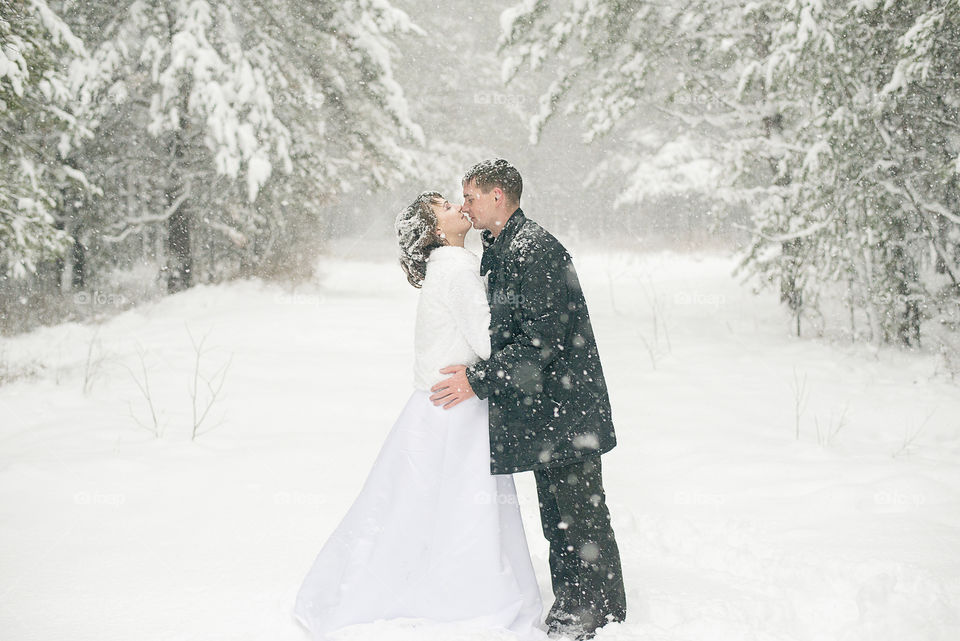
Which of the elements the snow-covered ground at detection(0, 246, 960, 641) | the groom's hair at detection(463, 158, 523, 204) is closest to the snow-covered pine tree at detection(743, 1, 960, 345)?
the snow-covered ground at detection(0, 246, 960, 641)

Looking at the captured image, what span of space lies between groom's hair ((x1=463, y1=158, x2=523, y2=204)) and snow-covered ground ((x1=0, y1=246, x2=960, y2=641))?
185 centimetres

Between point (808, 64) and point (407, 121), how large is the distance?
8.09 metres

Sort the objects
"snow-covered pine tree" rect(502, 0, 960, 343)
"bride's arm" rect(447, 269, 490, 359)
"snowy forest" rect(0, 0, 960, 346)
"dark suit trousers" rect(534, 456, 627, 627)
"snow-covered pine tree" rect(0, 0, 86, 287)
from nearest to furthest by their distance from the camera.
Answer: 1. "bride's arm" rect(447, 269, 490, 359)
2. "dark suit trousers" rect(534, 456, 627, 627)
3. "snow-covered pine tree" rect(0, 0, 86, 287)
4. "snow-covered pine tree" rect(502, 0, 960, 343)
5. "snowy forest" rect(0, 0, 960, 346)

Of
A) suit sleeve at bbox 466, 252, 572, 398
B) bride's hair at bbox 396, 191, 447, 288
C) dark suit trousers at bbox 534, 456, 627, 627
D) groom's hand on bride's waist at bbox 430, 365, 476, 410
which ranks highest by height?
bride's hair at bbox 396, 191, 447, 288

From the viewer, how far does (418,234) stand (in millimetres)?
3131

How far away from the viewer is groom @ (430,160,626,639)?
2.90 meters

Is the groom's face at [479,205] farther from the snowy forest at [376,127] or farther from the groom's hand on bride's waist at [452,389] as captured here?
the snowy forest at [376,127]

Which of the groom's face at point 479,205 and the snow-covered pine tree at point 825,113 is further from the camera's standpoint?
the snow-covered pine tree at point 825,113

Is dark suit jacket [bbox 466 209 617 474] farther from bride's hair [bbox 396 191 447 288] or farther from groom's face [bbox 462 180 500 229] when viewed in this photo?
bride's hair [bbox 396 191 447 288]

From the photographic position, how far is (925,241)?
8180 mm

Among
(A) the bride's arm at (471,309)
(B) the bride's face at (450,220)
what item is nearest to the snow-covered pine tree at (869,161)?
(B) the bride's face at (450,220)

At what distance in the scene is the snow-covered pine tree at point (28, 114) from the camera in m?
6.72

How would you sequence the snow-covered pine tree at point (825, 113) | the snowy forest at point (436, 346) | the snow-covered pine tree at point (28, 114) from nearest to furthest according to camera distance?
1. the snowy forest at point (436, 346)
2. the snow-covered pine tree at point (28, 114)
3. the snow-covered pine tree at point (825, 113)

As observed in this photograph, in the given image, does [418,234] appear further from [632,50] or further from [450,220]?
[632,50]
